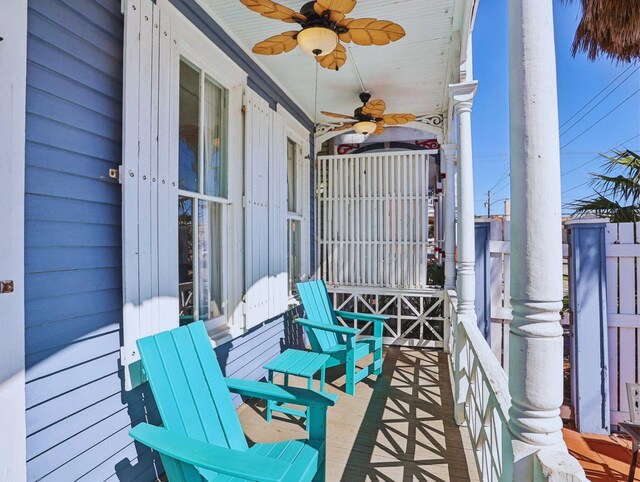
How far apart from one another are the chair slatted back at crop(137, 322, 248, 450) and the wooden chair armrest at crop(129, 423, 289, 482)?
0.19 meters

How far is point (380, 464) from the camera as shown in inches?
86.5

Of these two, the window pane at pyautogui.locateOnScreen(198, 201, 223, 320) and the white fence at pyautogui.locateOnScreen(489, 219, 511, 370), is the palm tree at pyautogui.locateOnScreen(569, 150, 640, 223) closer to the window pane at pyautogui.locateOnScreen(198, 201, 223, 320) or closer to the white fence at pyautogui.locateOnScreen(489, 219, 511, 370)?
the white fence at pyautogui.locateOnScreen(489, 219, 511, 370)

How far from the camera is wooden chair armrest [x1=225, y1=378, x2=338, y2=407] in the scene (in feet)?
5.75

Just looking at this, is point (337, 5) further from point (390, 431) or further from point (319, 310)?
point (390, 431)

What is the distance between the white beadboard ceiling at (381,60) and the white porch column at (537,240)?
75.8 inches

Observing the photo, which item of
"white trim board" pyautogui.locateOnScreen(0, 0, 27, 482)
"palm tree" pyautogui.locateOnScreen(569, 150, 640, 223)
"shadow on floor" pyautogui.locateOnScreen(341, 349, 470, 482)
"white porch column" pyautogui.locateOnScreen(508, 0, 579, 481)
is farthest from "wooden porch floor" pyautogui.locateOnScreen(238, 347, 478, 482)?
"palm tree" pyautogui.locateOnScreen(569, 150, 640, 223)

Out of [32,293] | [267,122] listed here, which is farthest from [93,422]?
[267,122]

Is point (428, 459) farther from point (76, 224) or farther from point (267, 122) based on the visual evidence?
point (267, 122)

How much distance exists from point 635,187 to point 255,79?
3893mm

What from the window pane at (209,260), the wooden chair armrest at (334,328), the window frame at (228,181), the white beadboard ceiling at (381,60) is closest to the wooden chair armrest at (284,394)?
the window frame at (228,181)

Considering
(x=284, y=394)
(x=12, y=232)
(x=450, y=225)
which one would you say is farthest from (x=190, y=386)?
(x=450, y=225)

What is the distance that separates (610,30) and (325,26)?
11.6 ft

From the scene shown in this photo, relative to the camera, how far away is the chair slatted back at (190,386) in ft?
5.31

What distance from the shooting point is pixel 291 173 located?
4.50 m
